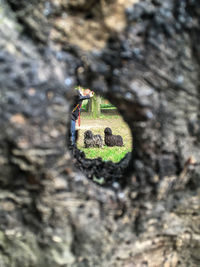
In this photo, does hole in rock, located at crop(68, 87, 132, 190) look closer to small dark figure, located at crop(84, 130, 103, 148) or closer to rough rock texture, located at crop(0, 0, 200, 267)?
small dark figure, located at crop(84, 130, 103, 148)

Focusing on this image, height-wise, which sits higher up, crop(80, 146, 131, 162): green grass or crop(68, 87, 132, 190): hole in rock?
crop(68, 87, 132, 190): hole in rock

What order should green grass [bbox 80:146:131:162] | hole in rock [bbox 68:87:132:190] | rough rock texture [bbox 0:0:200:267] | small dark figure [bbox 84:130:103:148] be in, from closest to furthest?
rough rock texture [bbox 0:0:200:267], hole in rock [bbox 68:87:132:190], green grass [bbox 80:146:131:162], small dark figure [bbox 84:130:103:148]

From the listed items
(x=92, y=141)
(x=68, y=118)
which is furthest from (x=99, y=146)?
(x=68, y=118)

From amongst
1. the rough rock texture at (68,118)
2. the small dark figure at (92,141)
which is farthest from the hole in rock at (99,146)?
the rough rock texture at (68,118)

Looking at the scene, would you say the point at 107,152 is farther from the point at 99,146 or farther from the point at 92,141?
the point at 92,141

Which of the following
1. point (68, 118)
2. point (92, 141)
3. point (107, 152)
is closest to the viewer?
point (68, 118)

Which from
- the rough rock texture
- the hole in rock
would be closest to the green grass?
the hole in rock
